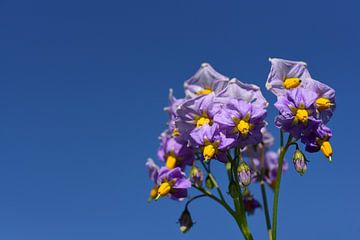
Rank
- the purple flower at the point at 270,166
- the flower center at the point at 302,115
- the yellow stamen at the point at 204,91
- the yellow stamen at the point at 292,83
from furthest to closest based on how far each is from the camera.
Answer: the purple flower at the point at 270,166
the yellow stamen at the point at 204,91
the yellow stamen at the point at 292,83
the flower center at the point at 302,115

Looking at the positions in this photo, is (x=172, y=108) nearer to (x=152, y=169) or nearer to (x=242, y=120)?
(x=152, y=169)

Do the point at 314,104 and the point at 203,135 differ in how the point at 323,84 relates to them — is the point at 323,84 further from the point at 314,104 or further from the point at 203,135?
the point at 203,135

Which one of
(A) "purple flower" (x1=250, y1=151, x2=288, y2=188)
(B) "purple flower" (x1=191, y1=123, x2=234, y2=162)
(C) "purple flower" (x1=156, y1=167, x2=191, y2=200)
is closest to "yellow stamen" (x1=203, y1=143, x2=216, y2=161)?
(B) "purple flower" (x1=191, y1=123, x2=234, y2=162)

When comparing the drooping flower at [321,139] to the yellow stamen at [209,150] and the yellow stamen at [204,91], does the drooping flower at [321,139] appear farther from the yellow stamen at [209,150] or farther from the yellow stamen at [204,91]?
the yellow stamen at [204,91]

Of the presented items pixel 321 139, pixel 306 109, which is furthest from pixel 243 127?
pixel 321 139

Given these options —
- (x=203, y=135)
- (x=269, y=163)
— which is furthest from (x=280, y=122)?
(x=269, y=163)

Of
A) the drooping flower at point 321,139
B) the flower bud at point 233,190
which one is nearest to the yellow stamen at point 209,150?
the flower bud at point 233,190
